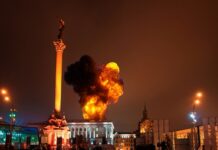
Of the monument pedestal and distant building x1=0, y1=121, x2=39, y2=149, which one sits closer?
distant building x1=0, y1=121, x2=39, y2=149

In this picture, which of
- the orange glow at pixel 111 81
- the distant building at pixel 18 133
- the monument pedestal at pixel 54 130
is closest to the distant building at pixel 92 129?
the orange glow at pixel 111 81

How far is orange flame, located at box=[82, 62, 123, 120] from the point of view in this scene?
317 ft

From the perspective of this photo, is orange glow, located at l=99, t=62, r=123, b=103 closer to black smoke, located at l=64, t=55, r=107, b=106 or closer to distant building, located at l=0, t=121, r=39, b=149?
black smoke, located at l=64, t=55, r=107, b=106

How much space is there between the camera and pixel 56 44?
78.3m

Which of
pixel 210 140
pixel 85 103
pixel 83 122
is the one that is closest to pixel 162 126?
pixel 210 140

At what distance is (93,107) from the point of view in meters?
97.6

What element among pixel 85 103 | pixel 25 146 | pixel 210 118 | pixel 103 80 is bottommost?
pixel 25 146

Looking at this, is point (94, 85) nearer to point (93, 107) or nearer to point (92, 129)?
point (93, 107)

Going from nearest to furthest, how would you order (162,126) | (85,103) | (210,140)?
(210,140) < (162,126) < (85,103)

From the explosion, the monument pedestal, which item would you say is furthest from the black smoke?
the monument pedestal

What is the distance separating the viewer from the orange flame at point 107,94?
96.8 metres

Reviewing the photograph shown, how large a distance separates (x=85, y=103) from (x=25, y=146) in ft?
186

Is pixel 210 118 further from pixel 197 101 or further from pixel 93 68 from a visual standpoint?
pixel 93 68

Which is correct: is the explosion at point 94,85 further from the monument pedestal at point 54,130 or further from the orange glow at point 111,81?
the monument pedestal at point 54,130
